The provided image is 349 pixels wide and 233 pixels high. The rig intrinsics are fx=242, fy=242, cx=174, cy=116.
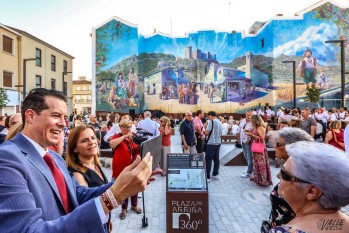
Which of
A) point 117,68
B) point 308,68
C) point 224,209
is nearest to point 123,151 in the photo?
point 224,209

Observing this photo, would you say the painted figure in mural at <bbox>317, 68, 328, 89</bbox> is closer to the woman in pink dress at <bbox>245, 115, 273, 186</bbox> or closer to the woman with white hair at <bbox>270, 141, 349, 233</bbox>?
the woman in pink dress at <bbox>245, 115, 273, 186</bbox>

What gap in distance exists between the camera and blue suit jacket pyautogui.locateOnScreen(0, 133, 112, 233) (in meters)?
1.01

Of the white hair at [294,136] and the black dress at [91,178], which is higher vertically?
the white hair at [294,136]

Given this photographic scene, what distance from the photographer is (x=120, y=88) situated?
98.1 ft

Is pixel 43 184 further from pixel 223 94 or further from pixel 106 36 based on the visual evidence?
pixel 106 36

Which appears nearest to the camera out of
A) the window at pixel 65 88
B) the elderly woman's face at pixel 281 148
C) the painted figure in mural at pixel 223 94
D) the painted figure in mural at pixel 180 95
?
the elderly woman's face at pixel 281 148

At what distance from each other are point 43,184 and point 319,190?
5.00ft

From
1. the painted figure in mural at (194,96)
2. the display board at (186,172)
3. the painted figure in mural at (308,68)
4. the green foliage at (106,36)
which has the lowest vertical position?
the display board at (186,172)

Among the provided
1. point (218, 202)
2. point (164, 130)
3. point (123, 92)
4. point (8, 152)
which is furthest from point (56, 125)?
point (123, 92)

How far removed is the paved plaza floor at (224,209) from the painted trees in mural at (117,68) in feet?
77.2

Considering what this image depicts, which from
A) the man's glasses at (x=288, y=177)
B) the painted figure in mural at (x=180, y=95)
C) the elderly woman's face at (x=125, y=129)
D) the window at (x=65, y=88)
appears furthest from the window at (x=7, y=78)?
the man's glasses at (x=288, y=177)

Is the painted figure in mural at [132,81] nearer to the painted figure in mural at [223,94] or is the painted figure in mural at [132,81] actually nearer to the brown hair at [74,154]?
the painted figure in mural at [223,94]

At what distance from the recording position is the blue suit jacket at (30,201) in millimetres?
1009

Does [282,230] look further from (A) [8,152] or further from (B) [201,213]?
(B) [201,213]
